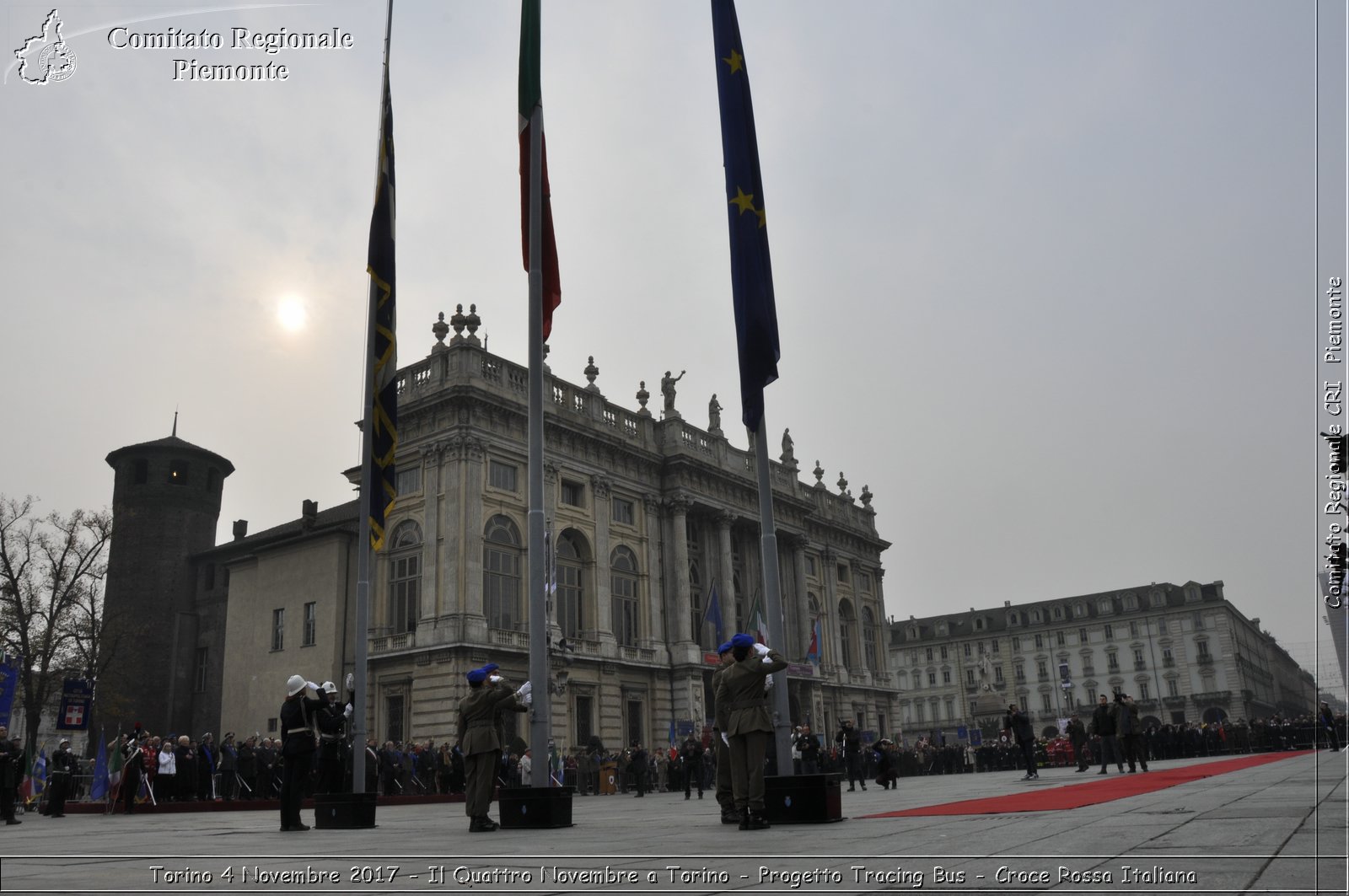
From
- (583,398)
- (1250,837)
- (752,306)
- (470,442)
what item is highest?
(583,398)

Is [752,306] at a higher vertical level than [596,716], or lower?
higher

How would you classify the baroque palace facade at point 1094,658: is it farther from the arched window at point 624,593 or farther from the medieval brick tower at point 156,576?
the medieval brick tower at point 156,576

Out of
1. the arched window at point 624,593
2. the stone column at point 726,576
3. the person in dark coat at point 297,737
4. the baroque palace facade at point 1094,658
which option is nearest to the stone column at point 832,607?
the stone column at point 726,576

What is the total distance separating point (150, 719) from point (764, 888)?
153 feet

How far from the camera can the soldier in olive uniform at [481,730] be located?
1029cm

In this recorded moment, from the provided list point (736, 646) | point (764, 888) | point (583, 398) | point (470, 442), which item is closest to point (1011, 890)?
point (764, 888)

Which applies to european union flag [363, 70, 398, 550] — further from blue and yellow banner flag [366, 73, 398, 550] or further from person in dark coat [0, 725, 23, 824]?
person in dark coat [0, 725, 23, 824]

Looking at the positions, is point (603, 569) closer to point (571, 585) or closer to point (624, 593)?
point (571, 585)

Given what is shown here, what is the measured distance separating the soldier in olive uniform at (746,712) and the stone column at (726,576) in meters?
33.1

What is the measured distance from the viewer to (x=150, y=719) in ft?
143

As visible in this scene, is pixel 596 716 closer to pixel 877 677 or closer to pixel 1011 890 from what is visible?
pixel 877 677

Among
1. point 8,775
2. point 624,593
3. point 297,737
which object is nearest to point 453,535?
point 624,593

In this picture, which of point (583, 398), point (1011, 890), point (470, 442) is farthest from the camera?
point (583, 398)

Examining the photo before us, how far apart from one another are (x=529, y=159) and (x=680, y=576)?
97.3 feet
